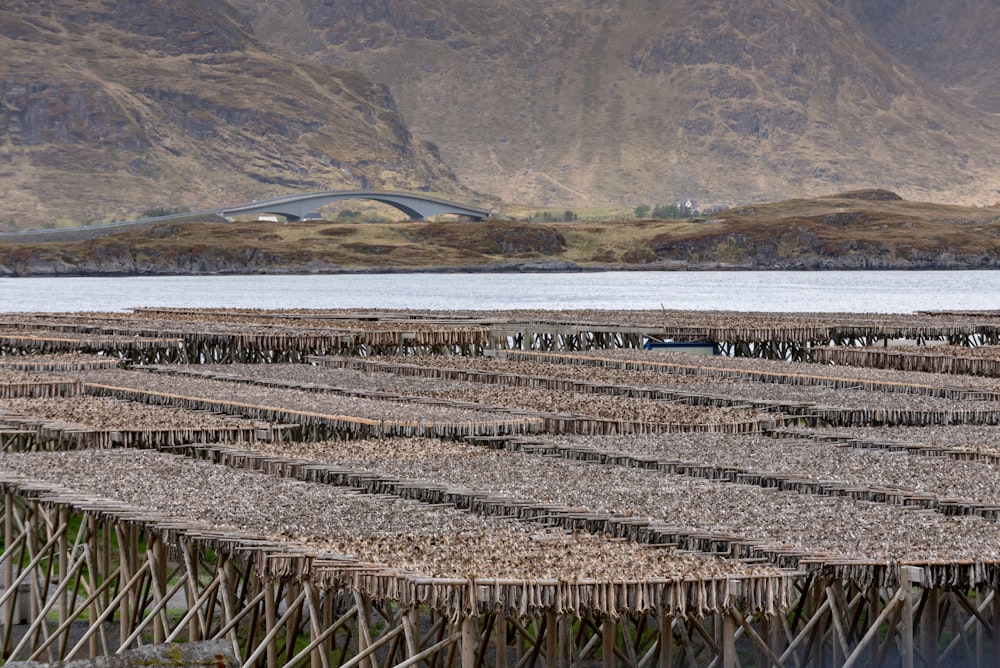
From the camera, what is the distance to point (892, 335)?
70688 mm

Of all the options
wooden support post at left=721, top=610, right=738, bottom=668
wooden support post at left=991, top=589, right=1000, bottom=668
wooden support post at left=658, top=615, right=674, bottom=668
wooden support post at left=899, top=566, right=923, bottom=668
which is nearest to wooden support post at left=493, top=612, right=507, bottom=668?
wooden support post at left=658, top=615, right=674, bottom=668

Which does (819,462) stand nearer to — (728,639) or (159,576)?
(728,639)

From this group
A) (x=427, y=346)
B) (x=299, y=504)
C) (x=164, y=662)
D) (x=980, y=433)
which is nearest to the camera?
(x=164, y=662)

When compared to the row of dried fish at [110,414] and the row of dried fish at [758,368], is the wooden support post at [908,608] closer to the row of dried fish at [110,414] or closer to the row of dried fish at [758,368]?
the row of dried fish at [110,414]

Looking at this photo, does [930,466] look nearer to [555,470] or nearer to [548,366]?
[555,470]

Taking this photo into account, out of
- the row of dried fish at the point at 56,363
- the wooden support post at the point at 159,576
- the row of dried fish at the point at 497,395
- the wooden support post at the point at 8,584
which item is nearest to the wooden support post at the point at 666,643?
the wooden support post at the point at 159,576

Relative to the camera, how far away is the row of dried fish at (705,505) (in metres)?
19.8

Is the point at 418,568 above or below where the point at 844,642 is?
above

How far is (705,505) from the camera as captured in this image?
22.7 metres

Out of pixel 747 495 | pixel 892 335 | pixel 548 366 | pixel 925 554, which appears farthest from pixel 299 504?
pixel 892 335

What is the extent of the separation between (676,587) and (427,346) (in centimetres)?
5045

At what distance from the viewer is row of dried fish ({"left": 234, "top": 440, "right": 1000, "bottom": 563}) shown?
64.8 ft

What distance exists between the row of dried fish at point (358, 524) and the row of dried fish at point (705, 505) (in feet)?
4.41

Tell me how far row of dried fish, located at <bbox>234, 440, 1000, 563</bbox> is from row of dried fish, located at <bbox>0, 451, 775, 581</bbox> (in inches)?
53.0
